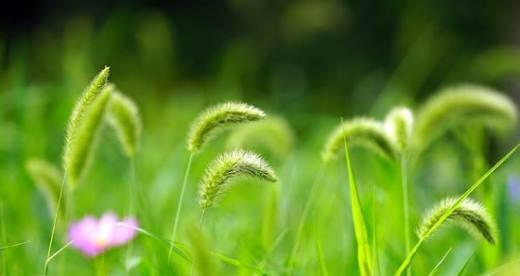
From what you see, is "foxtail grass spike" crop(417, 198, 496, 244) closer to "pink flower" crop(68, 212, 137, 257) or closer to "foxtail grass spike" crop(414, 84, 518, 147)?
"foxtail grass spike" crop(414, 84, 518, 147)

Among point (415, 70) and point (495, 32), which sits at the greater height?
point (495, 32)

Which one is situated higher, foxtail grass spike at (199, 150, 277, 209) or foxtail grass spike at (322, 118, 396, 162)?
foxtail grass spike at (322, 118, 396, 162)

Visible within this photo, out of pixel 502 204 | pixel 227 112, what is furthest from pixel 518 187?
pixel 227 112

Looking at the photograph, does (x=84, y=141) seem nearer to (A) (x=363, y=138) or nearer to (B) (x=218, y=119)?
(B) (x=218, y=119)

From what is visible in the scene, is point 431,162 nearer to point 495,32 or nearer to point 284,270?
point 284,270

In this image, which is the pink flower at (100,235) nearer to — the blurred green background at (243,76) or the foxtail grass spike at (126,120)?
the foxtail grass spike at (126,120)

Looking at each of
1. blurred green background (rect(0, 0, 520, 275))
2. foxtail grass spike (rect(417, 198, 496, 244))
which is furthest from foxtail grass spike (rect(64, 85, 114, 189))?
blurred green background (rect(0, 0, 520, 275))
